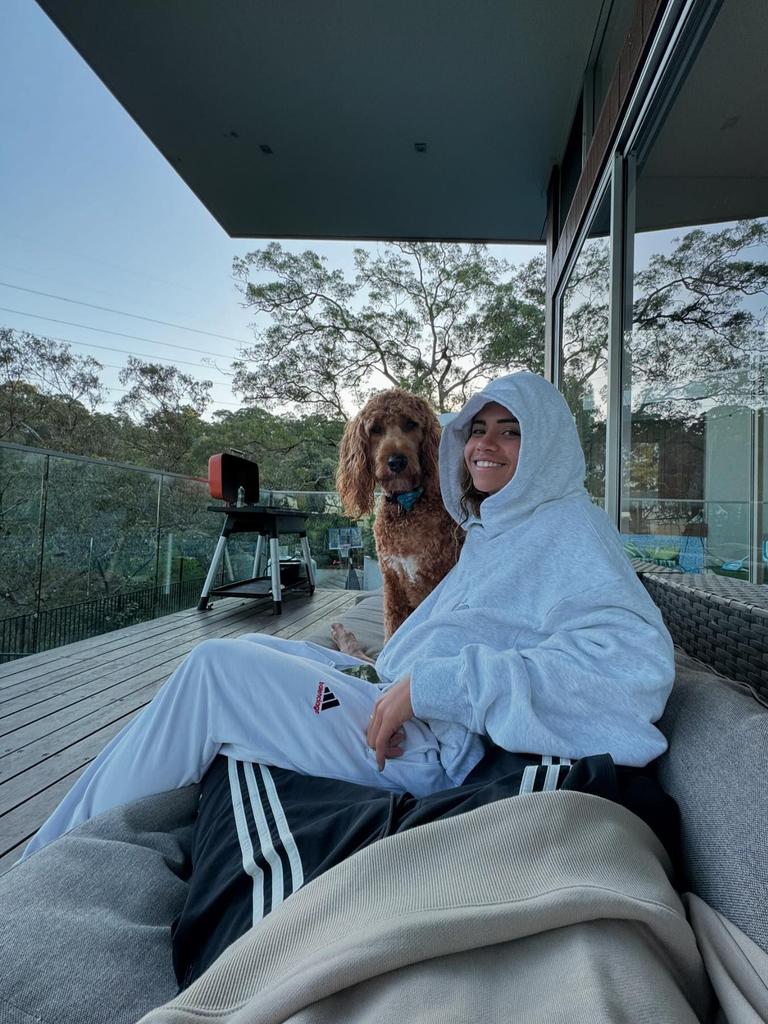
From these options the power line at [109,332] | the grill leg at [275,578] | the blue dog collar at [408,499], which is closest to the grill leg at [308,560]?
the grill leg at [275,578]

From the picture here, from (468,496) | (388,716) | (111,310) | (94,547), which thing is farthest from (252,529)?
(111,310)

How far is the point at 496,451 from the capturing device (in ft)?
4.10

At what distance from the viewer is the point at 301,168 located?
465 centimetres

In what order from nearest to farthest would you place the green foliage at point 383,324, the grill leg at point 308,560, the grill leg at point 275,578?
the grill leg at point 275,578
the grill leg at point 308,560
the green foliage at point 383,324

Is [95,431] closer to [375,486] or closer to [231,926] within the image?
[375,486]

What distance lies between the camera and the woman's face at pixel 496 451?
1246 mm

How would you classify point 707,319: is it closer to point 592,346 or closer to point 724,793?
point 592,346

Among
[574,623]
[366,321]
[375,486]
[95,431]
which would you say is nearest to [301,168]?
[375,486]

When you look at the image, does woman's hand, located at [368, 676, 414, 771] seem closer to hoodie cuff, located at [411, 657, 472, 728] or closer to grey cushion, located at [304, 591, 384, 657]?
hoodie cuff, located at [411, 657, 472, 728]

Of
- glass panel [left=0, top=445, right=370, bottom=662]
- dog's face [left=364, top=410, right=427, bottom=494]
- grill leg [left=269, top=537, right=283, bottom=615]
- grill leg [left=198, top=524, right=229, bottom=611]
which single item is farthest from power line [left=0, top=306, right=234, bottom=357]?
dog's face [left=364, top=410, right=427, bottom=494]

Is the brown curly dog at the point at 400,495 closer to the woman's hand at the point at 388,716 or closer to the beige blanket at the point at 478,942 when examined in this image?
the woman's hand at the point at 388,716

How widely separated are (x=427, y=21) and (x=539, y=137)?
1414 millimetres

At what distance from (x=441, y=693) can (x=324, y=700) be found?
28cm

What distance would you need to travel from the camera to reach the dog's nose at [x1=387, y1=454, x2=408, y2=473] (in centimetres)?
218
